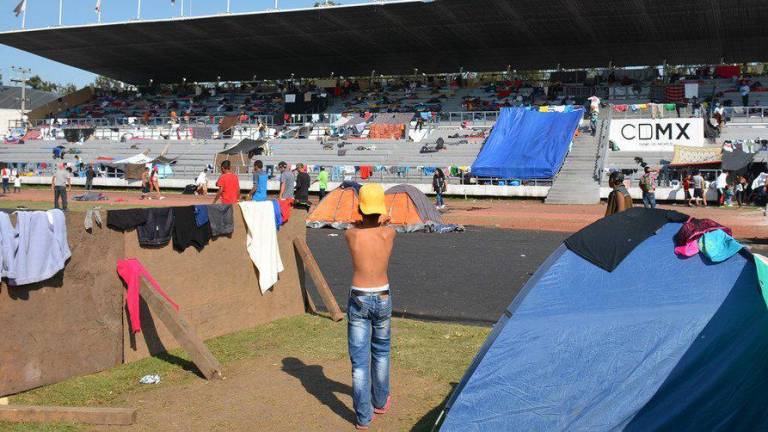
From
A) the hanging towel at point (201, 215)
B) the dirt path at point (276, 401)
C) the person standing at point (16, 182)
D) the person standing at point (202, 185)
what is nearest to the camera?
the dirt path at point (276, 401)

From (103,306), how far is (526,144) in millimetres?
29974

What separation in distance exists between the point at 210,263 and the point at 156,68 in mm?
53435

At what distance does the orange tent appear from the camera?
70.6 feet

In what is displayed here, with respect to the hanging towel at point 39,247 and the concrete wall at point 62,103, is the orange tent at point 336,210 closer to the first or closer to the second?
the hanging towel at point 39,247

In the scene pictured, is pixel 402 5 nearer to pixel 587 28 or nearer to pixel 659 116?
pixel 587 28

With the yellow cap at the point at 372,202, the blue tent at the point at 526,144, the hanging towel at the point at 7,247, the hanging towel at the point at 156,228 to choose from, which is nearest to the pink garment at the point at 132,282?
the hanging towel at the point at 156,228

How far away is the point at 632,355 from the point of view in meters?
5.12

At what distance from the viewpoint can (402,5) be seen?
41.5 m

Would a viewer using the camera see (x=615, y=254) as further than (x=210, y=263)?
No

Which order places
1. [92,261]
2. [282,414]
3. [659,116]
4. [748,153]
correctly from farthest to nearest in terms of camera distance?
[659,116] → [748,153] → [92,261] → [282,414]

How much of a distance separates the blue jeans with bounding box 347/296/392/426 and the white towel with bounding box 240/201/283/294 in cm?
→ 348

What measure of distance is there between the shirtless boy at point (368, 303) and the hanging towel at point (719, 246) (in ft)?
7.08

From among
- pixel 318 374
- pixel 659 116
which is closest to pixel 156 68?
pixel 659 116

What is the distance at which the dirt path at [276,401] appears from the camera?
6.02 m
